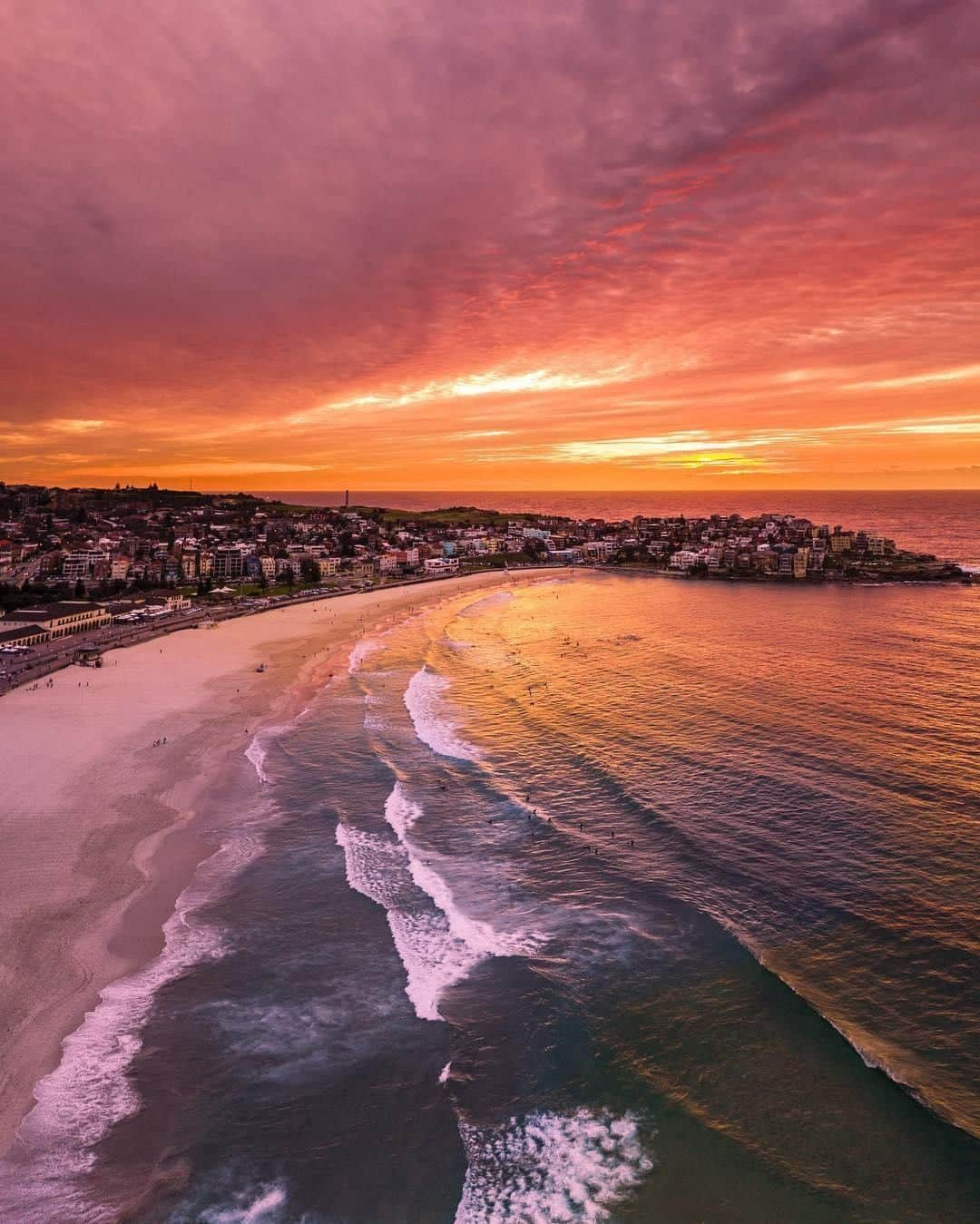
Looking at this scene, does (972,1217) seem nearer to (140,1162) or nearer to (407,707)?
(140,1162)

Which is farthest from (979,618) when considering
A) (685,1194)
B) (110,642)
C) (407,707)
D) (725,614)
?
(110,642)

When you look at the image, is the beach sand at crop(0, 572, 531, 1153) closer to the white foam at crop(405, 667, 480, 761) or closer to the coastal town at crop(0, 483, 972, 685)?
the white foam at crop(405, 667, 480, 761)

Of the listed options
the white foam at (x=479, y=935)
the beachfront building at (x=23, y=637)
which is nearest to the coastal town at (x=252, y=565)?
the beachfront building at (x=23, y=637)

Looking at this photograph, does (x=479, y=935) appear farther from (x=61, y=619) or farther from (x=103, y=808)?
(x=61, y=619)

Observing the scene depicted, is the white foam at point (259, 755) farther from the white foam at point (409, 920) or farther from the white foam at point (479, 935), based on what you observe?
the white foam at point (479, 935)

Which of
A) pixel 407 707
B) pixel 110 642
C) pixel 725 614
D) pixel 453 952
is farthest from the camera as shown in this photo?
pixel 725 614

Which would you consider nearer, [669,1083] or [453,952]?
[669,1083]
